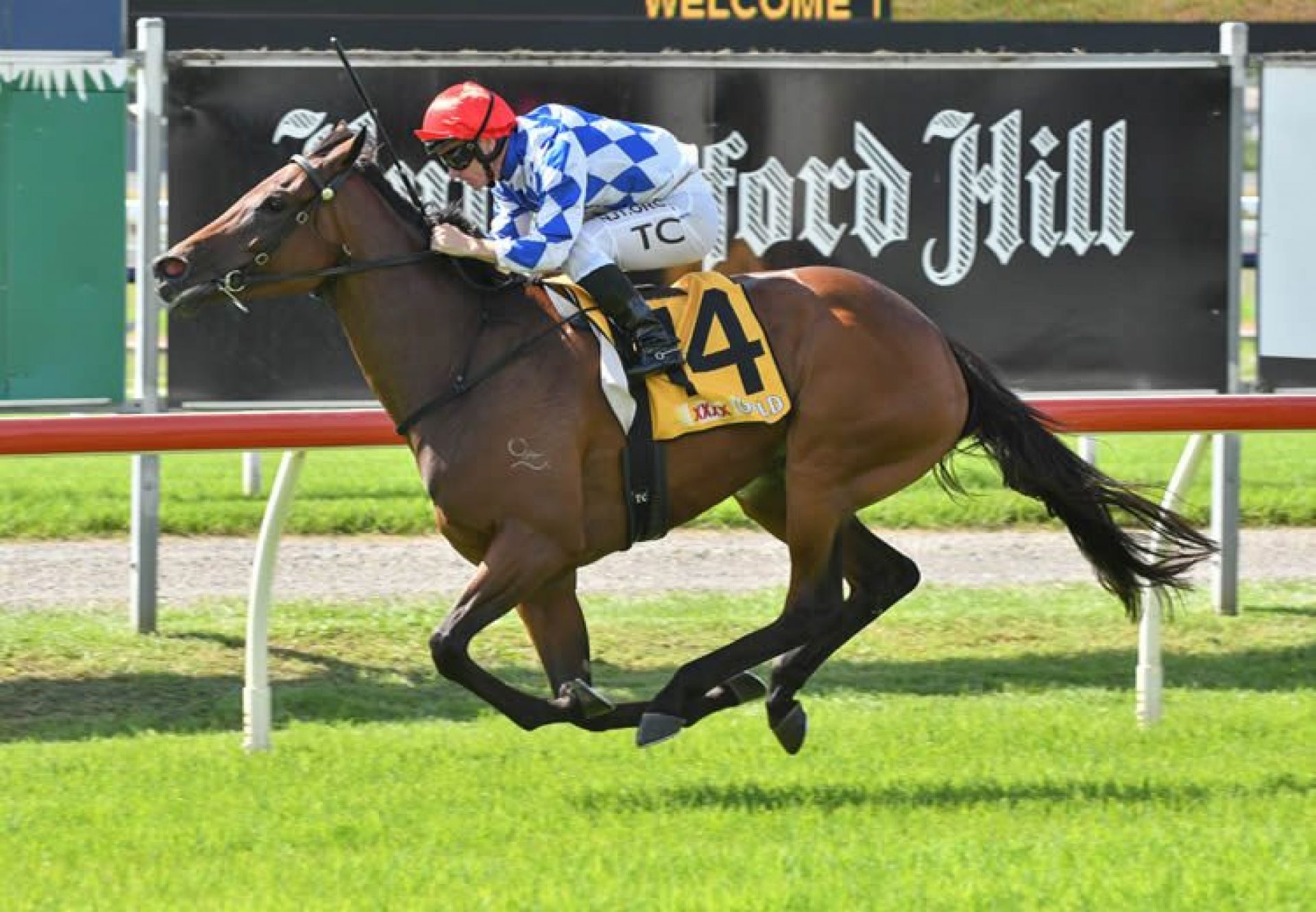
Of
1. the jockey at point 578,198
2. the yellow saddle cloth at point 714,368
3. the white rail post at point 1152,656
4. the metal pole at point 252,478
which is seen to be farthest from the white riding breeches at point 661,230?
the metal pole at point 252,478

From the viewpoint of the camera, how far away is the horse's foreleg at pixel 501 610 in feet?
18.6

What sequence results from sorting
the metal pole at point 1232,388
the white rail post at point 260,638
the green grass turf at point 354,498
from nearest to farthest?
1. the white rail post at point 260,638
2. the metal pole at point 1232,388
3. the green grass turf at point 354,498

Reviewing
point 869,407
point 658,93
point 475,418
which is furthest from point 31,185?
point 869,407

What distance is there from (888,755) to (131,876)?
2141 millimetres

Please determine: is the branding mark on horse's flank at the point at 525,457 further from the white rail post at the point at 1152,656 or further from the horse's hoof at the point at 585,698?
the white rail post at the point at 1152,656

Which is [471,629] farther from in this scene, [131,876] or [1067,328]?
[1067,328]

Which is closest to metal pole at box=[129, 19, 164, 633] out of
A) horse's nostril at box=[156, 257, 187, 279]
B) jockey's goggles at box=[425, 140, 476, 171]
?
horse's nostril at box=[156, 257, 187, 279]

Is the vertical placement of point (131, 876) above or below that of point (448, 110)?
below

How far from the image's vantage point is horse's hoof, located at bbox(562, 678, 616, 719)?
227 inches

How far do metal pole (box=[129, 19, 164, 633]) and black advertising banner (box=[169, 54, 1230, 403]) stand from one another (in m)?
0.25

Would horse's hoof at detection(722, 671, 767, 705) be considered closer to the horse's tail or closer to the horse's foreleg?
the horse's foreleg

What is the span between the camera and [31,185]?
26.2 ft

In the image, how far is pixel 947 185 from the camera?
8.66m

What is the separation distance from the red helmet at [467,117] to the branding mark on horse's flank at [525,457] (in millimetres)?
773
